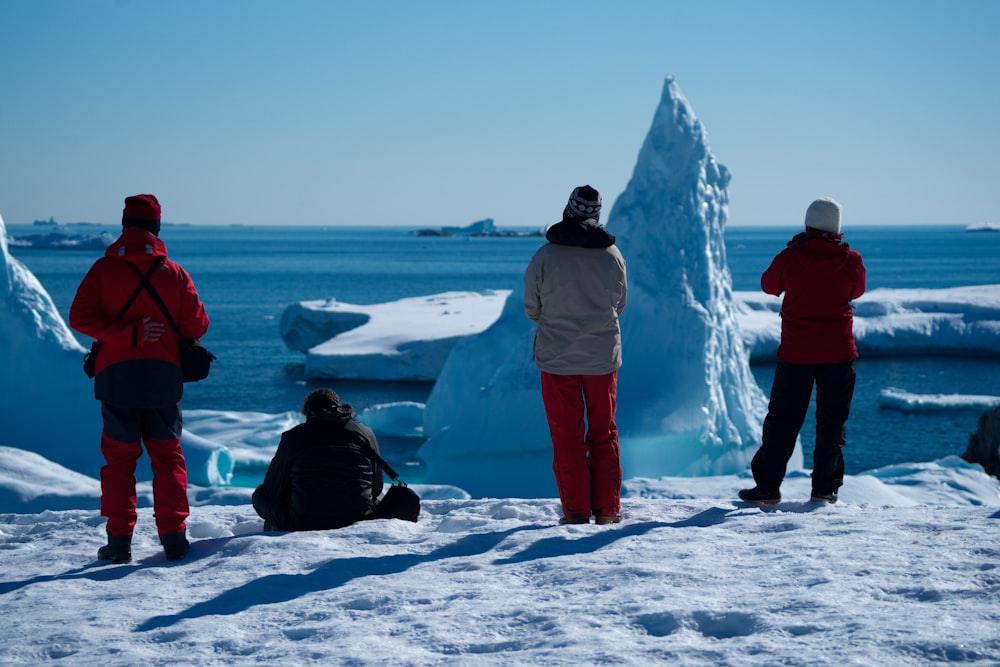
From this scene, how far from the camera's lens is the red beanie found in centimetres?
327

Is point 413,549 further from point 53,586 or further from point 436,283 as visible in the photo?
point 436,283

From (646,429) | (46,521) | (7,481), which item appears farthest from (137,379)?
(646,429)

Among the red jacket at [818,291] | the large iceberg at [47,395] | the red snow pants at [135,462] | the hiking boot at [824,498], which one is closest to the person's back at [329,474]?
the red snow pants at [135,462]

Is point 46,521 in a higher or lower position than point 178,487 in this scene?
lower

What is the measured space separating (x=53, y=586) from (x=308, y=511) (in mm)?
950

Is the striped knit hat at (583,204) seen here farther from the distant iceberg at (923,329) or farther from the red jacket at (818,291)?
the distant iceberg at (923,329)

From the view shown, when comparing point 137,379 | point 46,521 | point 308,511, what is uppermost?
point 137,379

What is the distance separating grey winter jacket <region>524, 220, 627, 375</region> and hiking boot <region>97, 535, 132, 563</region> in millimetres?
1686

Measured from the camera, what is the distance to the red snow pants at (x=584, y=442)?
3.68 meters

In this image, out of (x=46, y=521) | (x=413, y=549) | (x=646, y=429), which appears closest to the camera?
(x=413, y=549)

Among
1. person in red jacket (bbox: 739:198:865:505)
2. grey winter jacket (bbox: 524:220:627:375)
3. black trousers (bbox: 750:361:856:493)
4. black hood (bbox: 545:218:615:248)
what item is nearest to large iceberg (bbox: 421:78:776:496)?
black trousers (bbox: 750:361:856:493)

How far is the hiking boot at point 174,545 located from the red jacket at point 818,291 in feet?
8.00

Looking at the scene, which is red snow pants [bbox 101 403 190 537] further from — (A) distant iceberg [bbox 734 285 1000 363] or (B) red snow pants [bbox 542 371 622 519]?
(A) distant iceberg [bbox 734 285 1000 363]

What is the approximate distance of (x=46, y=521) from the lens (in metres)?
A: 4.57
